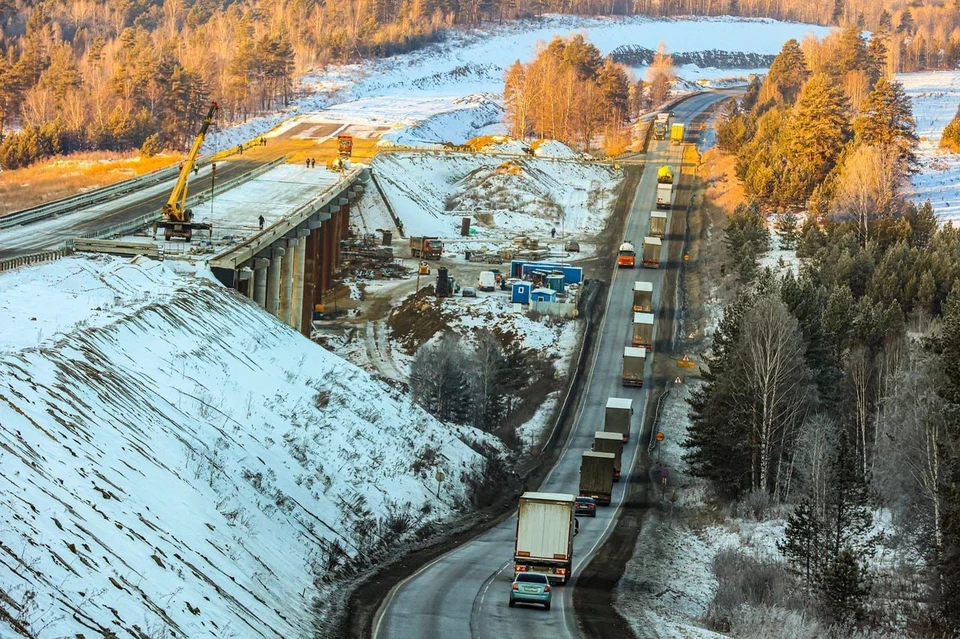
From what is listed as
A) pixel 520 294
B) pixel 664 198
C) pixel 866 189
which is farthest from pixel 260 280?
pixel 664 198

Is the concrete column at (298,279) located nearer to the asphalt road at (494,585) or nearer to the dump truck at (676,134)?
the asphalt road at (494,585)

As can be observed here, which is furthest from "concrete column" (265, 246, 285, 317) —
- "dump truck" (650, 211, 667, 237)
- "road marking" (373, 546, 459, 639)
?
"dump truck" (650, 211, 667, 237)

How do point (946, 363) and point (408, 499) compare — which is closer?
point (946, 363)

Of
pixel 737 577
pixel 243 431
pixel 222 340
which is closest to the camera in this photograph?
pixel 737 577

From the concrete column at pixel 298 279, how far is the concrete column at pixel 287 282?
1.19 metres

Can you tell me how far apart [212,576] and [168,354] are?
709 inches

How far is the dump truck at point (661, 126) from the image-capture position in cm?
16900

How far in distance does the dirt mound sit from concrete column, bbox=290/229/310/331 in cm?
831

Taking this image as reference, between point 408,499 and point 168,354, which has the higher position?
point 168,354

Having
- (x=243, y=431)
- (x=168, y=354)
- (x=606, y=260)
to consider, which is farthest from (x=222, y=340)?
(x=606, y=260)

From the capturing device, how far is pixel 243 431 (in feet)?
138

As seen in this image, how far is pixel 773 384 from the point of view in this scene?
5553 centimetres

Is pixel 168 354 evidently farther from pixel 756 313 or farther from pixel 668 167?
pixel 668 167

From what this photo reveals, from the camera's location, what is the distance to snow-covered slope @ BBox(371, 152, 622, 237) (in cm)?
11925
